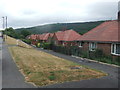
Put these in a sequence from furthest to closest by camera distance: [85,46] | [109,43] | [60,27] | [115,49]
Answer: [60,27] < [85,46] < [109,43] < [115,49]

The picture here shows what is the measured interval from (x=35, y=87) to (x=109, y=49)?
39.1ft

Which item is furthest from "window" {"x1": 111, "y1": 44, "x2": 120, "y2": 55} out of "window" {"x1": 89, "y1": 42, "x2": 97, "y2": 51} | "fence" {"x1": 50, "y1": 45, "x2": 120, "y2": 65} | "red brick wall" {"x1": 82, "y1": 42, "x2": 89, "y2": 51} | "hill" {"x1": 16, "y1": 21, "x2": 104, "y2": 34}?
"hill" {"x1": 16, "y1": 21, "x2": 104, "y2": 34}

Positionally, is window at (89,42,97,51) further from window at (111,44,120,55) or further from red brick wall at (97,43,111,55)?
window at (111,44,120,55)

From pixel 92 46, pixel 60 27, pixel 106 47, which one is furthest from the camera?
pixel 60 27

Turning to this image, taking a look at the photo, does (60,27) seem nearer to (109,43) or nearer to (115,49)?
(109,43)

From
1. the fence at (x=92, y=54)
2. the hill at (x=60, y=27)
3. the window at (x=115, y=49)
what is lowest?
the fence at (x=92, y=54)

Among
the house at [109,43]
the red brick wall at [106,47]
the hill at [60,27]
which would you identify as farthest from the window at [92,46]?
the hill at [60,27]

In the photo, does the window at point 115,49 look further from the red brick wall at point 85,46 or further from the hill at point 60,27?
the hill at point 60,27

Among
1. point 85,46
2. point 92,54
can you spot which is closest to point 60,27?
point 85,46

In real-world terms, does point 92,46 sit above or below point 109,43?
below

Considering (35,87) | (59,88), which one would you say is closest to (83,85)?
(59,88)

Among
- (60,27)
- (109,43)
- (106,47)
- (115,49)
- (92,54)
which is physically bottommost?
(92,54)

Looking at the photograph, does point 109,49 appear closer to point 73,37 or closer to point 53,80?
point 53,80

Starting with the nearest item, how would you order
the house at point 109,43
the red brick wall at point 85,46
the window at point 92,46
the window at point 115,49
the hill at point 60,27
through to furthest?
the window at point 115,49 < the house at point 109,43 < the window at point 92,46 < the red brick wall at point 85,46 < the hill at point 60,27
